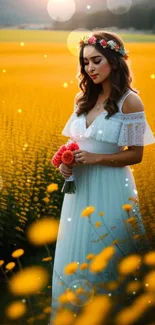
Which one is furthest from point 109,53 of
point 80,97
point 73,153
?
point 73,153

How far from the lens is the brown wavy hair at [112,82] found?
93.0 inches

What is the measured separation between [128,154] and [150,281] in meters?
0.66

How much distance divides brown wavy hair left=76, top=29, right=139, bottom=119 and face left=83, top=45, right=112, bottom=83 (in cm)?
2

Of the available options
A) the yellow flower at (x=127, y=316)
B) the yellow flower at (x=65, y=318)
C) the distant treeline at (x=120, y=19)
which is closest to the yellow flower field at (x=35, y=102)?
the distant treeline at (x=120, y=19)

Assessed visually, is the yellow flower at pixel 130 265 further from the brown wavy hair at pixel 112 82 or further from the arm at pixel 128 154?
the brown wavy hair at pixel 112 82

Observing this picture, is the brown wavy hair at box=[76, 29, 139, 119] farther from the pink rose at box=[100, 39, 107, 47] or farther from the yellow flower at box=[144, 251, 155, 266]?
the yellow flower at box=[144, 251, 155, 266]

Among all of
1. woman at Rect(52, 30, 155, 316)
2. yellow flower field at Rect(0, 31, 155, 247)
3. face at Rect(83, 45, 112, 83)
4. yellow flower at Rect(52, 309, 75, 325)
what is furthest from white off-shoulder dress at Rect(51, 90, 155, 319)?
yellow flower field at Rect(0, 31, 155, 247)

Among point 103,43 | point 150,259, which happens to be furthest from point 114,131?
point 150,259

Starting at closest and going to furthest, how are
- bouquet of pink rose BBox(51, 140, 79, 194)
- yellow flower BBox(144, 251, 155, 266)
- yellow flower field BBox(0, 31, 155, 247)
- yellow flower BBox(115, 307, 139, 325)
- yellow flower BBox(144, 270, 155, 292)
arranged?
1. yellow flower BBox(115, 307, 139, 325)
2. yellow flower BBox(144, 270, 155, 292)
3. yellow flower BBox(144, 251, 155, 266)
4. bouquet of pink rose BBox(51, 140, 79, 194)
5. yellow flower field BBox(0, 31, 155, 247)

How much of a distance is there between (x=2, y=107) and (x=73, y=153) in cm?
133

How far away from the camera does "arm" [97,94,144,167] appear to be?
2365mm

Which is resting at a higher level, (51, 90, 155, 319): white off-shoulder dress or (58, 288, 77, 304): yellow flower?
(51, 90, 155, 319): white off-shoulder dress

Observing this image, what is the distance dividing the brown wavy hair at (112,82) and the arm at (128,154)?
0.04m

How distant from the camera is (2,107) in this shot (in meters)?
3.58
